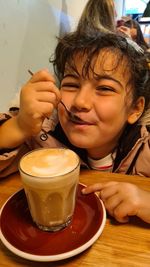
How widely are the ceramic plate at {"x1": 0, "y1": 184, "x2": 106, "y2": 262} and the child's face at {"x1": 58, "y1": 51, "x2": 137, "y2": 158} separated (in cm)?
24

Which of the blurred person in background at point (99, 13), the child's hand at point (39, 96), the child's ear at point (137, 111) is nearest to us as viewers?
the child's hand at point (39, 96)

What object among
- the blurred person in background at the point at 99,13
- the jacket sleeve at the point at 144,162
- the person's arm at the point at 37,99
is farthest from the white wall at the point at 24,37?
the jacket sleeve at the point at 144,162

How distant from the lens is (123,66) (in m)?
0.84

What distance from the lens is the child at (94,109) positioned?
0.73 meters

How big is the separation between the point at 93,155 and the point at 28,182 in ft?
1.71

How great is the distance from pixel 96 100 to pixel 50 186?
36 cm

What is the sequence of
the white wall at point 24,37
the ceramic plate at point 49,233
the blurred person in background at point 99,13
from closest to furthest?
the ceramic plate at point 49,233
the white wall at point 24,37
the blurred person in background at point 99,13

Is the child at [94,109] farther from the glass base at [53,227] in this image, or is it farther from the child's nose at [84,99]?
the glass base at [53,227]

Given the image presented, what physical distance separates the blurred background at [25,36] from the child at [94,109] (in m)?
0.36

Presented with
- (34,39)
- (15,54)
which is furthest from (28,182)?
(34,39)

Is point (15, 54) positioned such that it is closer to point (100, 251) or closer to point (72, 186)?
point (72, 186)

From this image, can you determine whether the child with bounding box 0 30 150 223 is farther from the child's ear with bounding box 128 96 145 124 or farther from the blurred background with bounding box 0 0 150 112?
the blurred background with bounding box 0 0 150 112

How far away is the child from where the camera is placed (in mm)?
731

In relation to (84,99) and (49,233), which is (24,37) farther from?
(49,233)
